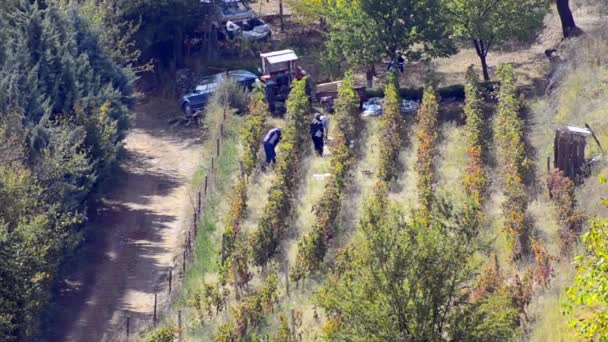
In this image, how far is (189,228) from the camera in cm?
2634

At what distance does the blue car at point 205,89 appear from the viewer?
34.4 metres

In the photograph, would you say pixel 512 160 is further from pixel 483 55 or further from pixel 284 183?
pixel 483 55

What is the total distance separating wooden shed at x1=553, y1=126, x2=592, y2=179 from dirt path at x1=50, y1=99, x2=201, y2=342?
30.2ft

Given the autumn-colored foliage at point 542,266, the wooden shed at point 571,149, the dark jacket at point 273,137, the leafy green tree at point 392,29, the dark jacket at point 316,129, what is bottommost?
the autumn-colored foliage at point 542,266

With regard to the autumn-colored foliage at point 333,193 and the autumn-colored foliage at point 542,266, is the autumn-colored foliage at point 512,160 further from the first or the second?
the autumn-colored foliage at point 333,193

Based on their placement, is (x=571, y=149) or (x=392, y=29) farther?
(x=392, y=29)

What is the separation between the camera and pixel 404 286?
1438 centimetres


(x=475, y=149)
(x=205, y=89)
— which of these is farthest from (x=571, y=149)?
(x=205, y=89)

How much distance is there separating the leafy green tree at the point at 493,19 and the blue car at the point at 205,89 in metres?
7.05

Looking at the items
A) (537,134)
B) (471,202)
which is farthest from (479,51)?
(471,202)

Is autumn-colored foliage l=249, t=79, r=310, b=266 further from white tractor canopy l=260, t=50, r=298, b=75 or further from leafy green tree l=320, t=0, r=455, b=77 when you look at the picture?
white tractor canopy l=260, t=50, r=298, b=75

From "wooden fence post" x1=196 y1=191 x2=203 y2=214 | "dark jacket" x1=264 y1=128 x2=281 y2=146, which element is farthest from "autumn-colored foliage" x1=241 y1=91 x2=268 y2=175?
"wooden fence post" x1=196 y1=191 x2=203 y2=214

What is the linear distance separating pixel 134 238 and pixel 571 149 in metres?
10.8

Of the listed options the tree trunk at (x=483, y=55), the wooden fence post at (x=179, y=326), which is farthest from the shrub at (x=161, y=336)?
the tree trunk at (x=483, y=55)
